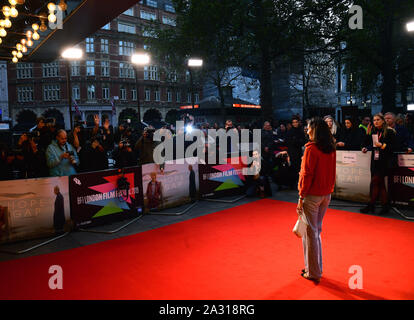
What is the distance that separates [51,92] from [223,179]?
4461cm

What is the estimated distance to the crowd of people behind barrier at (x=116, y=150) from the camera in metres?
7.00

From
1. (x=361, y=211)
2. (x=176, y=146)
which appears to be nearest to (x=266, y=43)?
(x=176, y=146)

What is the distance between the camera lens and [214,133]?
12.1m

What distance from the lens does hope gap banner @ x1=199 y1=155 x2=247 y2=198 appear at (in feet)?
29.8

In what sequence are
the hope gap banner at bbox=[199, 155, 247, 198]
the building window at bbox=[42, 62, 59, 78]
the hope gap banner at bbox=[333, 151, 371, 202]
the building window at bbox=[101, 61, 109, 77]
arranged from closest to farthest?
the hope gap banner at bbox=[333, 151, 371, 202] → the hope gap banner at bbox=[199, 155, 247, 198] → the building window at bbox=[42, 62, 59, 78] → the building window at bbox=[101, 61, 109, 77]

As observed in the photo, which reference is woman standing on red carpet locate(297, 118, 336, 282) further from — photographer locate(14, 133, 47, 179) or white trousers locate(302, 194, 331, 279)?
photographer locate(14, 133, 47, 179)

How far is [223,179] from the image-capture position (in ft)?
30.8

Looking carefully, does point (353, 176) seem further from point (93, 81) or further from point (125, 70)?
point (125, 70)

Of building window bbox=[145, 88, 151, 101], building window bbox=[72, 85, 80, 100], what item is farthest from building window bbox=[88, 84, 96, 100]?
building window bbox=[145, 88, 151, 101]

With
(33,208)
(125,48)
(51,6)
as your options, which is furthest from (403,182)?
(125,48)

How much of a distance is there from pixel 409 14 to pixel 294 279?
65.1 feet

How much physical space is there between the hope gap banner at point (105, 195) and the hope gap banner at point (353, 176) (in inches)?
210

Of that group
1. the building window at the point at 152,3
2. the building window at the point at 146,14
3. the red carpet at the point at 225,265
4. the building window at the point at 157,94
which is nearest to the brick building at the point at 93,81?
the building window at the point at 146,14
